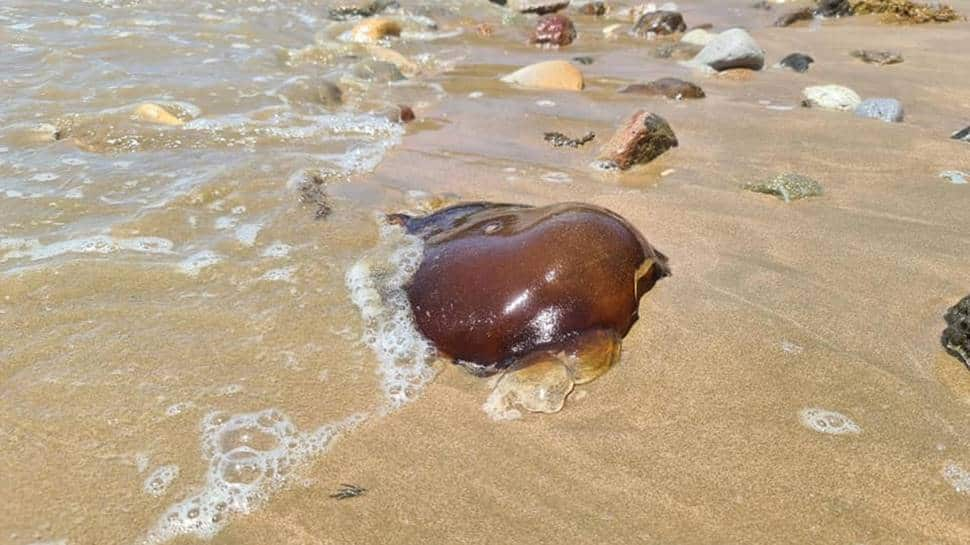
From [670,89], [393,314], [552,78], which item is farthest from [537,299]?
[552,78]

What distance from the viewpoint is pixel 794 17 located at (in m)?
8.16

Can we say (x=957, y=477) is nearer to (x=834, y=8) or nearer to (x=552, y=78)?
(x=552, y=78)

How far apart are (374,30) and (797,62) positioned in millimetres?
4668

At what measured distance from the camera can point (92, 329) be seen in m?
2.34

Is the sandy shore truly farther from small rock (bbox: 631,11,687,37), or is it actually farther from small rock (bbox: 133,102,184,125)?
small rock (bbox: 631,11,687,37)

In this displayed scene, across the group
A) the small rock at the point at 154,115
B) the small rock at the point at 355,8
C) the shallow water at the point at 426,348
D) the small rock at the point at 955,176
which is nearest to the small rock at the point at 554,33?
the small rock at the point at 355,8

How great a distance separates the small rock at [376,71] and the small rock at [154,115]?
1.87 metres

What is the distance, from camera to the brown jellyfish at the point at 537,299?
6.84 ft

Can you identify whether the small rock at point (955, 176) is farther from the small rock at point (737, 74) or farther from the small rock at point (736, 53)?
the small rock at point (736, 53)

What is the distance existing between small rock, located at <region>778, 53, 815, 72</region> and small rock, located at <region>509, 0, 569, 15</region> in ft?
15.1

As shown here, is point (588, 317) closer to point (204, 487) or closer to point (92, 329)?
point (204, 487)

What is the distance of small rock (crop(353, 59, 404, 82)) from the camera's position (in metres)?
6.00

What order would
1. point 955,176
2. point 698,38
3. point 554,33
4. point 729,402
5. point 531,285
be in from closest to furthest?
point 729,402, point 531,285, point 955,176, point 698,38, point 554,33

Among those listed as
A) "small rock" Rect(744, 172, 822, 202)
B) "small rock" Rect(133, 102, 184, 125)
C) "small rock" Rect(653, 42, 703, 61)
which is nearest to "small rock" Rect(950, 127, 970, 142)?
"small rock" Rect(744, 172, 822, 202)
